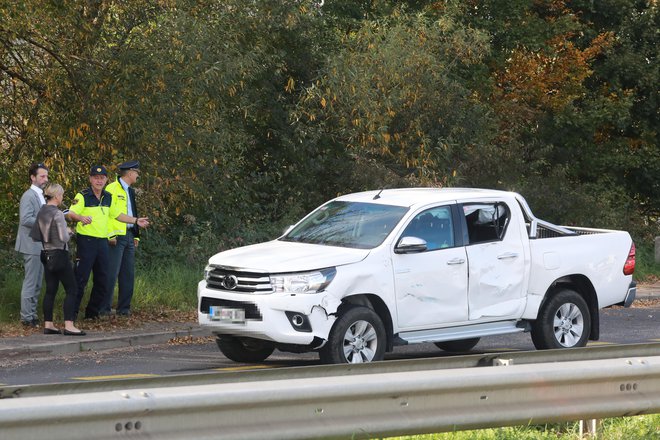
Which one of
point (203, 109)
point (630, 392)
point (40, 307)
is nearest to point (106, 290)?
point (40, 307)

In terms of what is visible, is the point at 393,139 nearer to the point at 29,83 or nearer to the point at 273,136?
the point at 273,136

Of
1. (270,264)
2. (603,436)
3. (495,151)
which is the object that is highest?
(495,151)

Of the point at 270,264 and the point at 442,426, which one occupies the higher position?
the point at 270,264

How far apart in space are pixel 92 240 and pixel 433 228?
4.71 meters

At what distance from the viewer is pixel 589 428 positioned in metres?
7.64

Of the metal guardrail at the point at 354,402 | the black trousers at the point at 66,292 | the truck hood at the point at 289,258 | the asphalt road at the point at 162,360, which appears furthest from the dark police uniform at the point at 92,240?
the metal guardrail at the point at 354,402

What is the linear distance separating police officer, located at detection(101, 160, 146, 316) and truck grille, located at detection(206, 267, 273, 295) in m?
3.72

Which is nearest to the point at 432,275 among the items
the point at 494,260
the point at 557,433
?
the point at 494,260

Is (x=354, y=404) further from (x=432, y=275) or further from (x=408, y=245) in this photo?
(x=432, y=275)

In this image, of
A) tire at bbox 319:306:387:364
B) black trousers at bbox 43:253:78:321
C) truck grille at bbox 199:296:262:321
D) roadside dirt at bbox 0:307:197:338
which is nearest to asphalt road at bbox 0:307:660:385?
truck grille at bbox 199:296:262:321

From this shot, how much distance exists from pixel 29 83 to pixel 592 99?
1791 centimetres

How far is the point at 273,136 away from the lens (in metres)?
23.5

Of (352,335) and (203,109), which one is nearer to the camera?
(352,335)

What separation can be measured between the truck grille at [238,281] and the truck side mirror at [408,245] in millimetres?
1265
